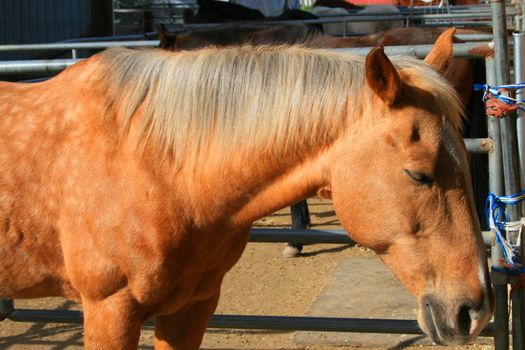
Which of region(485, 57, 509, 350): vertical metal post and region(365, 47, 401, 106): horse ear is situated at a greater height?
region(365, 47, 401, 106): horse ear

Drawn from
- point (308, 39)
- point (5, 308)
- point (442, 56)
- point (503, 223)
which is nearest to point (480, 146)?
point (503, 223)

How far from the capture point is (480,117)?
5.30m

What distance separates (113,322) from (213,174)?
0.63 m

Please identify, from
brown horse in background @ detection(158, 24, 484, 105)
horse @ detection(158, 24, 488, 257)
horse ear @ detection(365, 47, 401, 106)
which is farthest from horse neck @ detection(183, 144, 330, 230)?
brown horse in background @ detection(158, 24, 484, 105)

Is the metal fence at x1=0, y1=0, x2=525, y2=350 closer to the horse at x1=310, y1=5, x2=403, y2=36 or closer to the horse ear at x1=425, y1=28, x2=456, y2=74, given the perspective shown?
the horse ear at x1=425, y1=28, x2=456, y2=74

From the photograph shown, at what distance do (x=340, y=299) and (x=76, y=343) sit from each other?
72.3 inches

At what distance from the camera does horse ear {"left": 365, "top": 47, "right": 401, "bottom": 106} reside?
Answer: 6.89ft

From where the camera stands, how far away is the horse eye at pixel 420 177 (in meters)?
2.13

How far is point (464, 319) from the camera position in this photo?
2131 mm

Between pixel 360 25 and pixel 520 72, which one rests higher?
pixel 360 25

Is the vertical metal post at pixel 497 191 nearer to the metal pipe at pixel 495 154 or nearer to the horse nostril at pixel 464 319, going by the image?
the metal pipe at pixel 495 154

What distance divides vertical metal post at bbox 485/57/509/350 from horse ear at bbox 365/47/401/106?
970 millimetres

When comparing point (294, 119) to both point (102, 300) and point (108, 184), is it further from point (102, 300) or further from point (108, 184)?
point (102, 300)

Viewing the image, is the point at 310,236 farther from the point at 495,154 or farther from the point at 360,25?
the point at 360,25
